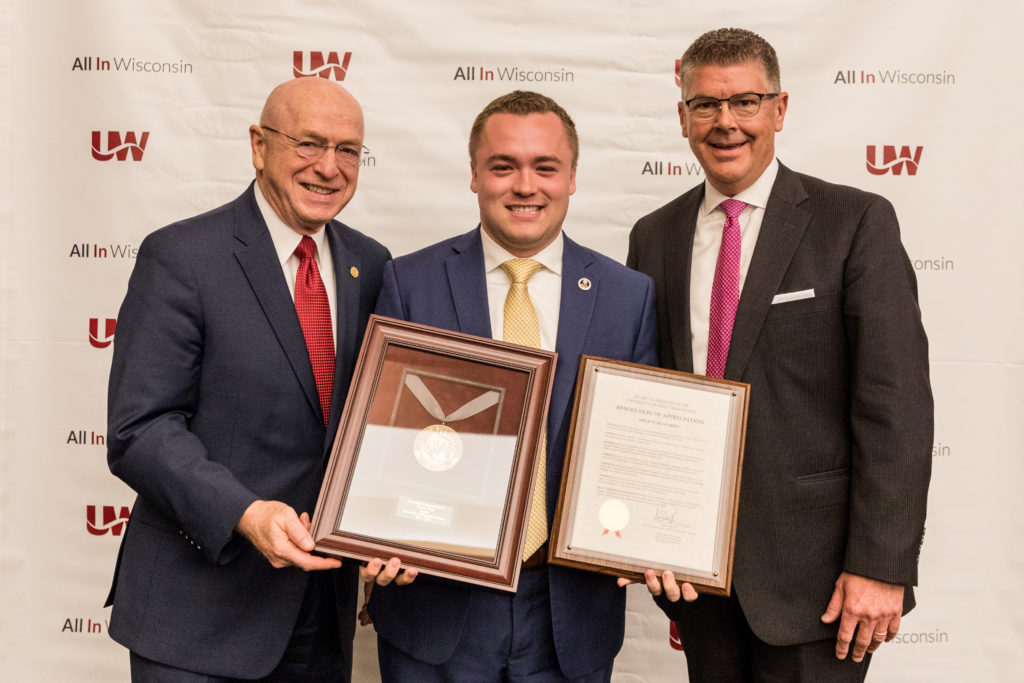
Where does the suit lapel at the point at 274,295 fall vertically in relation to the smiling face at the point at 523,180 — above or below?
below

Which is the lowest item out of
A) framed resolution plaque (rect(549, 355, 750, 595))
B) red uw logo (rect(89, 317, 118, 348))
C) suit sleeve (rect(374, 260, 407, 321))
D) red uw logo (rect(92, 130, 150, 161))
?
framed resolution plaque (rect(549, 355, 750, 595))

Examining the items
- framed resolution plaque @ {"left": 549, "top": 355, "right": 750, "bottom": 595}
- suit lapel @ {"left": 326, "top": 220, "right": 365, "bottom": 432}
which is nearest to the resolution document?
framed resolution plaque @ {"left": 549, "top": 355, "right": 750, "bottom": 595}

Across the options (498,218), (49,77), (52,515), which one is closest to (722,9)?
(498,218)

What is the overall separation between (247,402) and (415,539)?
552 millimetres

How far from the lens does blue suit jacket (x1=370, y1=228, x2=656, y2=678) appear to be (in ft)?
5.94

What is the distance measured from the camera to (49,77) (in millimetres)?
3176

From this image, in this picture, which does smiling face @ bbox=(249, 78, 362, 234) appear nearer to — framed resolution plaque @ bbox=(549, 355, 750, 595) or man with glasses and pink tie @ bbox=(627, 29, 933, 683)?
framed resolution plaque @ bbox=(549, 355, 750, 595)

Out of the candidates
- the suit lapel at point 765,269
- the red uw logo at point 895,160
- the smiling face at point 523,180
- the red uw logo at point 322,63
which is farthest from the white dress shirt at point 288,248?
the red uw logo at point 895,160

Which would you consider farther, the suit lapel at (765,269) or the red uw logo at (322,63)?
the red uw logo at (322,63)

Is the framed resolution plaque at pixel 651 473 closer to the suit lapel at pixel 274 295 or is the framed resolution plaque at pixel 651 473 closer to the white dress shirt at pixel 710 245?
the white dress shirt at pixel 710 245

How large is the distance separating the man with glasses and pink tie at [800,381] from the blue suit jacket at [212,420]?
90 centimetres

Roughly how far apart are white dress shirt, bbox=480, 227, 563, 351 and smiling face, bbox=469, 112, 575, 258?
0.10ft

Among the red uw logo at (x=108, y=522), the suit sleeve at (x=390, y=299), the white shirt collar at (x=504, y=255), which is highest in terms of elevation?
the white shirt collar at (x=504, y=255)

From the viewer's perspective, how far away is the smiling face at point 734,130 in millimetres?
2068
